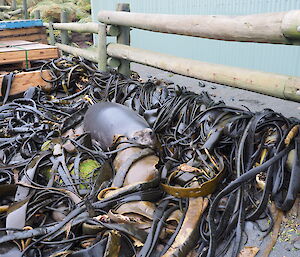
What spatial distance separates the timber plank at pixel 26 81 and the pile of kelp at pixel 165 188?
140 centimetres

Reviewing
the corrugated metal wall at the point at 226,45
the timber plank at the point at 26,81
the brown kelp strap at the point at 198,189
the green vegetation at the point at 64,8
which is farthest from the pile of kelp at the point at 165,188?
the green vegetation at the point at 64,8

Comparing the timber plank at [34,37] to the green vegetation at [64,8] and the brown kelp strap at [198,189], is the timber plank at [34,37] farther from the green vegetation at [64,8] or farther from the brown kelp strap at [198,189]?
the green vegetation at [64,8]

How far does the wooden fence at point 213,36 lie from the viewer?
76.6 inches

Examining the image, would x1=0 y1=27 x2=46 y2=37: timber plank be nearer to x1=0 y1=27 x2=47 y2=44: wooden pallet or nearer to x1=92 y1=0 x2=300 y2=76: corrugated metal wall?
x1=0 y1=27 x2=47 y2=44: wooden pallet

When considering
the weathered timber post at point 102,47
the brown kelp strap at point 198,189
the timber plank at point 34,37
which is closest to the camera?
the brown kelp strap at point 198,189

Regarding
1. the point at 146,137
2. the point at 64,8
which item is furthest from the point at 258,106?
the point at 64,8

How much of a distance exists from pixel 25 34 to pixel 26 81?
2.62 meters

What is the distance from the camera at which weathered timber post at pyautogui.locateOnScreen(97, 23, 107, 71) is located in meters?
3.95

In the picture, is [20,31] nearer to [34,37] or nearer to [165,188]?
[34,37]

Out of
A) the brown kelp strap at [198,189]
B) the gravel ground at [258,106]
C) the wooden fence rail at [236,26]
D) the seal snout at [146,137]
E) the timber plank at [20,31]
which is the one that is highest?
the wooden fence rail at [236,26]

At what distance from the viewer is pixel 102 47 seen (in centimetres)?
401

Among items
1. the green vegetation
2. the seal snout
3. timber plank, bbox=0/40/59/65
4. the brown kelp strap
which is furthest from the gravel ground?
the green vegetation

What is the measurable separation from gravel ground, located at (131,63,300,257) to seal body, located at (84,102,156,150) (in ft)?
2.81

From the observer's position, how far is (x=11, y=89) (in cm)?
397
